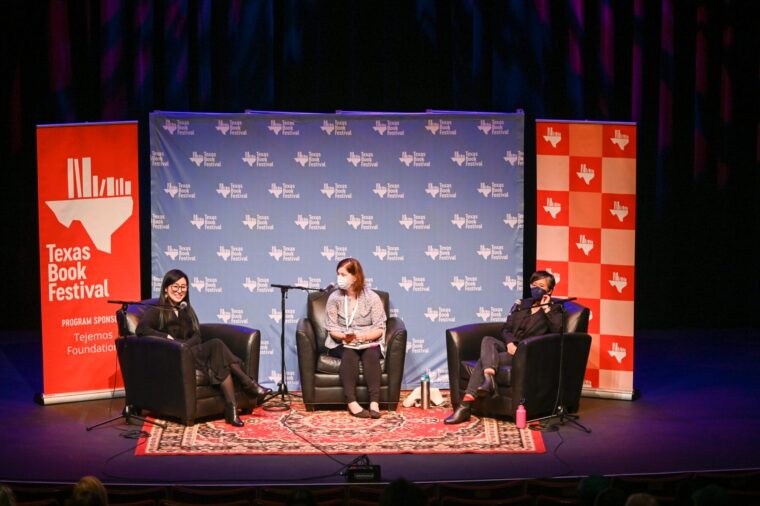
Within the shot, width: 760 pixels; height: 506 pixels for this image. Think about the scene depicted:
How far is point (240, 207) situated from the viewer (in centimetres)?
852

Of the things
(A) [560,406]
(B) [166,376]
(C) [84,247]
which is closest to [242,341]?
(B) [166,376]

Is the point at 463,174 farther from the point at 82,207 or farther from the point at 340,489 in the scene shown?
the point at 340,489

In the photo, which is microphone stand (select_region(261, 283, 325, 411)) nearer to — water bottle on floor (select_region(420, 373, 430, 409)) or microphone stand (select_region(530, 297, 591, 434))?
water bottle on floor (select_region(420, 373, 430, 409))

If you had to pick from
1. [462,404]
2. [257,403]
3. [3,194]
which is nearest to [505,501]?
[462,404]

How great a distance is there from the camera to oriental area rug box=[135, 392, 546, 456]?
690 cm

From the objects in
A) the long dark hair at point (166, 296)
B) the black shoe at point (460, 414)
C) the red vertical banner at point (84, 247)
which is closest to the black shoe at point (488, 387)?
the black shoe at point (460, 414)

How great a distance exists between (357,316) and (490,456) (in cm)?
180

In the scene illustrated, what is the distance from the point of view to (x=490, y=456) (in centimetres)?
677

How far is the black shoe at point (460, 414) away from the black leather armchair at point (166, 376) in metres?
1.45

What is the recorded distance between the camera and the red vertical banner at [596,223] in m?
8.29

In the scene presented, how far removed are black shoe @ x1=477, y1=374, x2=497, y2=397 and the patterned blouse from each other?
868mm

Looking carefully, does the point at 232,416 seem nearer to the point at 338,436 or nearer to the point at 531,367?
the point at 338,436

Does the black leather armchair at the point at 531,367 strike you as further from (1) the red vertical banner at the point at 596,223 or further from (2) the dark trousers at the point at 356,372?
(2) the dark trousers at the point at 356,372

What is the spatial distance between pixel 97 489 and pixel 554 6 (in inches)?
312
